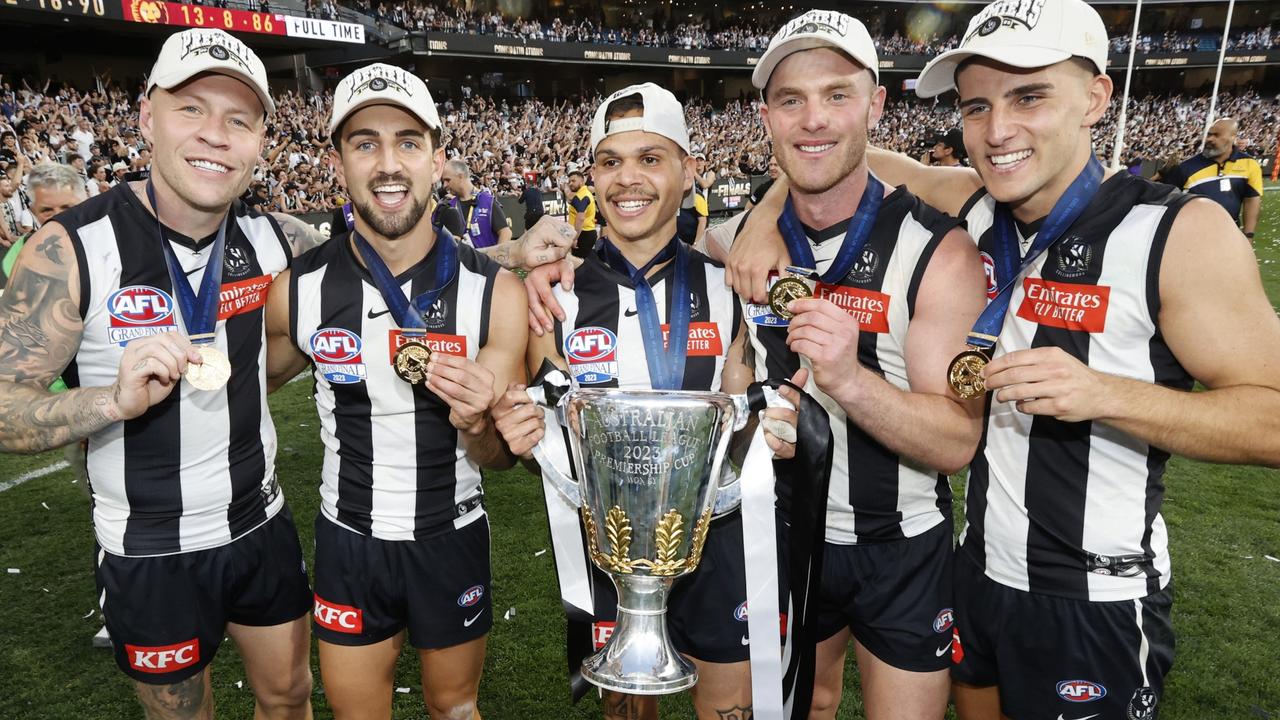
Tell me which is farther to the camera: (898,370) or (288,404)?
(288,404)

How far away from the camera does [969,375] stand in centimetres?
185

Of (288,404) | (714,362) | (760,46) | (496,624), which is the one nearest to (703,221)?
(288,404)

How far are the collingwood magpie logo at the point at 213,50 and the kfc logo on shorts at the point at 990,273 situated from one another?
7.33 ft

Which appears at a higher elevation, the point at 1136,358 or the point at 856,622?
the point at 1136,358

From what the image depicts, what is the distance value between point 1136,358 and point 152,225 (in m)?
2.75

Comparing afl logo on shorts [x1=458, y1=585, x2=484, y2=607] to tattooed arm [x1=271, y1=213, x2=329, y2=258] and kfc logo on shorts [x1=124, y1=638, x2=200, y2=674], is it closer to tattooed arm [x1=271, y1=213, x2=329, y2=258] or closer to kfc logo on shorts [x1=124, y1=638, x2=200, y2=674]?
kfc logo on shorts [x1=124, y1=638, x2=200, y2=674]

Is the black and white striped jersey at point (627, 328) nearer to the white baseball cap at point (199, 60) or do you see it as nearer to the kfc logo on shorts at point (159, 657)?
the white baseball cap at point (199, 60)

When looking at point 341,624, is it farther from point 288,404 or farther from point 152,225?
point 288,404

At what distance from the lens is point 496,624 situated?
398 centimetres

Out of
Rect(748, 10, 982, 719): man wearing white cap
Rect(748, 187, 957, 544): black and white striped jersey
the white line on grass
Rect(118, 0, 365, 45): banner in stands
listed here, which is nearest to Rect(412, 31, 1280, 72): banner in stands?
Rect(118, 0, 365, 45): banner in stands

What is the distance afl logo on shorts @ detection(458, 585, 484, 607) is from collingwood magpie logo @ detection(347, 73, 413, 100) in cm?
156

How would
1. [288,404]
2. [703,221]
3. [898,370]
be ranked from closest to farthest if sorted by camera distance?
[898,370] < [288,404] < [703,221]

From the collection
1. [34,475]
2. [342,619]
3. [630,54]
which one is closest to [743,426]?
[342,619]

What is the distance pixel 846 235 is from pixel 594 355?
2.66 ft
